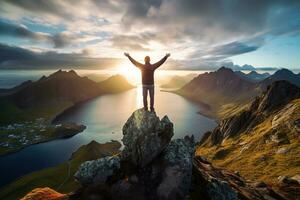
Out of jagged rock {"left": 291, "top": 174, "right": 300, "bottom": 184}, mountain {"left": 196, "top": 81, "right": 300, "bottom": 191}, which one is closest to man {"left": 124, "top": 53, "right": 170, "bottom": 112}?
jagged rock {"left": 291, "top": 174, "right": 300, "bottom": 184}

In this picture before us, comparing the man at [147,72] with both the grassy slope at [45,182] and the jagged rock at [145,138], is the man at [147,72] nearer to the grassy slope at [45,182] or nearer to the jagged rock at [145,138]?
the jagged rock at [145,138]

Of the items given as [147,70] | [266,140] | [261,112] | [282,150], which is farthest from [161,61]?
[261,112]

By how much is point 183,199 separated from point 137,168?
7.76m

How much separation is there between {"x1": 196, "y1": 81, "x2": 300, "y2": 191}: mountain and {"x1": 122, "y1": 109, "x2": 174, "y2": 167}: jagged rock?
230ft

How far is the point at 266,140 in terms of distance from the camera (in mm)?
145000

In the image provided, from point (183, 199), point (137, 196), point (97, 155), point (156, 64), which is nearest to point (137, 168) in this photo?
point (137, 196)

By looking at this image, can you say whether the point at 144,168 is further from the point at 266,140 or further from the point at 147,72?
the point at 266,140

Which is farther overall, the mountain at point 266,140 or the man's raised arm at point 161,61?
the mountain at point 266,140

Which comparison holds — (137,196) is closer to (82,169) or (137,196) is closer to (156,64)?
(82,169)

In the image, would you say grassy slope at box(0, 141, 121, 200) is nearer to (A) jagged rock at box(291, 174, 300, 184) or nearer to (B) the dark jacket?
(A) jagged rock at box(291, 174, 300, 184)

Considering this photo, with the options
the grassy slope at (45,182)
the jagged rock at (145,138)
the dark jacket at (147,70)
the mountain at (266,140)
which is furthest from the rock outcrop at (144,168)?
the grassy slope at (45,182)

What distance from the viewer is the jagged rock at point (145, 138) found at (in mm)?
36875

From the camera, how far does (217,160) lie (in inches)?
5812

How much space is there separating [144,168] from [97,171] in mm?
7540
